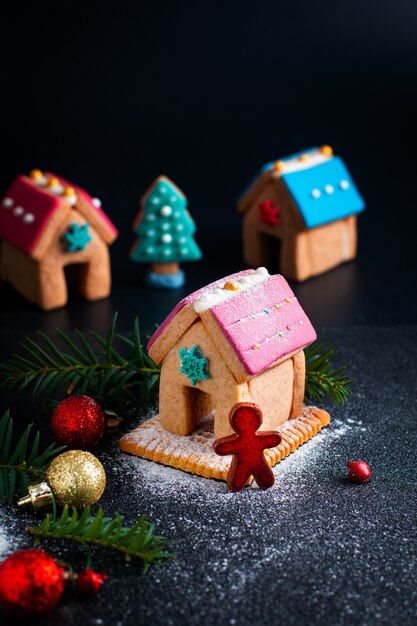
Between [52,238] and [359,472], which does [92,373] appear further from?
[52,238]

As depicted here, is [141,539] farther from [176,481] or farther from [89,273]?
[89,273]

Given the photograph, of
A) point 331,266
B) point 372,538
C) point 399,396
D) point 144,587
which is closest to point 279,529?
point 372,538

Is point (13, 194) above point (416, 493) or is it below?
above

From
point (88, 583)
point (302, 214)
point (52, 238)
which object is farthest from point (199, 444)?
point (302, 214)

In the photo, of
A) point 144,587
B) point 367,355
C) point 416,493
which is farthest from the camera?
point 367,355

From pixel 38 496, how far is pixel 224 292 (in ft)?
2.61

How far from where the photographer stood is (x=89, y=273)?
189 inches

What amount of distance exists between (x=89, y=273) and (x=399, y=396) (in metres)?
1.70

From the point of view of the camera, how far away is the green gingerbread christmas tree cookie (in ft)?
16.0

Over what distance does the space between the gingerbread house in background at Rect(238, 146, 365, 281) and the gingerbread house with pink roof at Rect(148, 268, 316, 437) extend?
1.71 m

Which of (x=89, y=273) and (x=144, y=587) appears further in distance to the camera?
(x=89, y=273)

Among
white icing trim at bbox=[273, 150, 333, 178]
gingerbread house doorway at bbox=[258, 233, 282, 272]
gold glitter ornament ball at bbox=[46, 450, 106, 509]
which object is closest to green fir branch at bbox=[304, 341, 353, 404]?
gold glitter ornament ball at bbox=[46, 450, 106, 509]

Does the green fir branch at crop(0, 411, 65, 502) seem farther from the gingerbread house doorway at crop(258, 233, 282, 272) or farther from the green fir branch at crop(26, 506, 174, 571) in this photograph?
the gingerbread house doorway at crop(258, 233, 282, 272)

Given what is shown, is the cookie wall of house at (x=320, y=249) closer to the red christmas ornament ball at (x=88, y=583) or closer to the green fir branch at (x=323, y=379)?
the green fir branch at (x=323, y=379)
